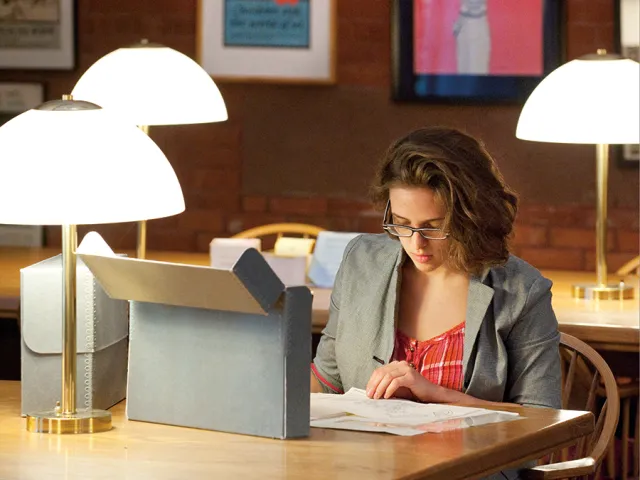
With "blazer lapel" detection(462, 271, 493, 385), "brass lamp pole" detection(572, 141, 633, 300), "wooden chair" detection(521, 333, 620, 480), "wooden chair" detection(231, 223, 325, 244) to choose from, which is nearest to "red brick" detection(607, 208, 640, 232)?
"brass lamp pole" detection(572, 141, 633, 300)

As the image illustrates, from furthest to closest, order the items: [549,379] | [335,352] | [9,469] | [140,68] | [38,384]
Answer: [140,68], [335,352], [549,379], [38,384], [9,469]

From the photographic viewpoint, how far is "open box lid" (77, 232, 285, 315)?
6.95ft

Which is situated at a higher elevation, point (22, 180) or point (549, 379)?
point (22, 180)

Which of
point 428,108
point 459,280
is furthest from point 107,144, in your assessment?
point 428,108

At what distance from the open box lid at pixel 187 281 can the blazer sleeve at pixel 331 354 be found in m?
0.61

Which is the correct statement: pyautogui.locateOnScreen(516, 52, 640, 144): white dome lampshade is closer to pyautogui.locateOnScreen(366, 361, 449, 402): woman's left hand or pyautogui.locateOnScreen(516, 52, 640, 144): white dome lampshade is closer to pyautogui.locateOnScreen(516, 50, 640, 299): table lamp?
pyautogui.locateOnScreen(516, 50, 640, 299): table lamp

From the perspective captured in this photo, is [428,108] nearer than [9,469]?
No

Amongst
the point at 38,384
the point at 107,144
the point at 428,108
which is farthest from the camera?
the point at 428,108

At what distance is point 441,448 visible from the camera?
6.97ft

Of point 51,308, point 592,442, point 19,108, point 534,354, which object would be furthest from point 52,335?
point 19,108

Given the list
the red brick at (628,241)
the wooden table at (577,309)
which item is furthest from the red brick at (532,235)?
the red brick at (628,241)

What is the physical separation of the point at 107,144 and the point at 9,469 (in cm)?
53

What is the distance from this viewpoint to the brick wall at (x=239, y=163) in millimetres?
5117

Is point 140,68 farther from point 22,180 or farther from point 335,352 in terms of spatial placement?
point 22,180
